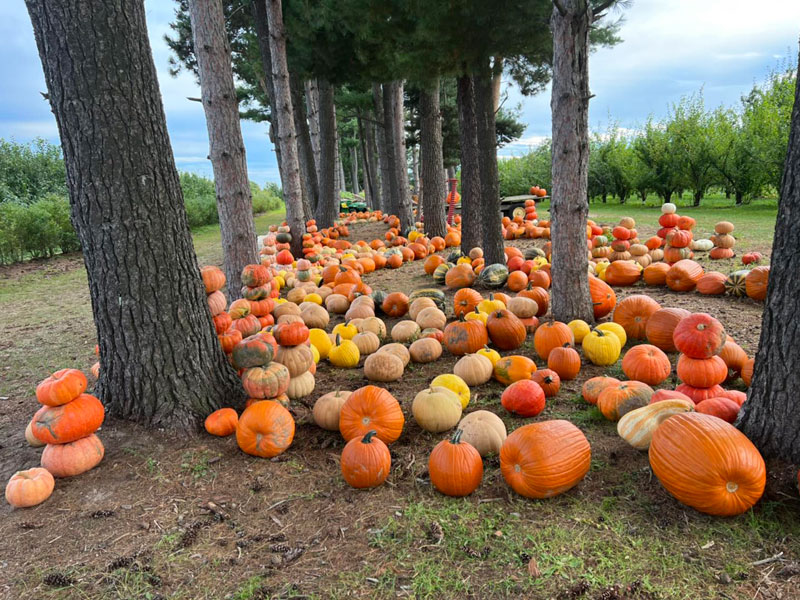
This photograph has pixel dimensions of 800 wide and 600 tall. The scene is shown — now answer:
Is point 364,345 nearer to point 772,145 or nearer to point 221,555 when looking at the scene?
point 221,555

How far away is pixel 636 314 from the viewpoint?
5070 mm

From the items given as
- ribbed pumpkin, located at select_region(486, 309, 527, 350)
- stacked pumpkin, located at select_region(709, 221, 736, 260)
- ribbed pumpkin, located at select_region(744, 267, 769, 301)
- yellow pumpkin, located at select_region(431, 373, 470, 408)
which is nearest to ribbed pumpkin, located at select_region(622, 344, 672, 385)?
ribbed pumpkin, located at select_region(486, 309, 527, 350)

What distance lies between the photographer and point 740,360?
3879 millimetres

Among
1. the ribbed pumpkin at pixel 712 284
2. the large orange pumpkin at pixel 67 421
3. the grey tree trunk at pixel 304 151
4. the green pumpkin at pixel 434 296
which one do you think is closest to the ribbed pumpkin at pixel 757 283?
the ribbed pumpkin at pixel 712 284

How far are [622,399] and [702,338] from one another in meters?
0.71

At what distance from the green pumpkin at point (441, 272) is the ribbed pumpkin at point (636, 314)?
349cm

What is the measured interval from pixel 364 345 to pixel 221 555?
302 cm

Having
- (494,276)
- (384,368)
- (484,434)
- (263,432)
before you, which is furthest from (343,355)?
(494,276)

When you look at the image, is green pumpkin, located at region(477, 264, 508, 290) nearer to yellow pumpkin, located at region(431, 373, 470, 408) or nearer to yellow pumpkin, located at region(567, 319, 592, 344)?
yellow pumpkin, located at region(567, 319, 592, 344)

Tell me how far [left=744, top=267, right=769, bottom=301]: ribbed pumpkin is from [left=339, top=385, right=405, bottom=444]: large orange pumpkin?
4.68 m

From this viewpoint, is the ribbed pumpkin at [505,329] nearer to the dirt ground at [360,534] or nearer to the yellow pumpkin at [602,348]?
the yellow pumpkin at [602,348]

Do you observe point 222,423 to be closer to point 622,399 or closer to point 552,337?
point 622,399

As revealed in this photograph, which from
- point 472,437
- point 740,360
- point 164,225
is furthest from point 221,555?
point 740,360

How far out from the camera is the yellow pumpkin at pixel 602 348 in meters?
4.53
